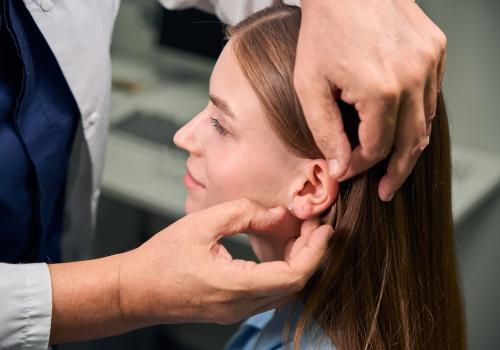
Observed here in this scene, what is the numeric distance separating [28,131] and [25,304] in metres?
0.27

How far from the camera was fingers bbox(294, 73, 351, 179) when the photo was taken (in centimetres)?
70

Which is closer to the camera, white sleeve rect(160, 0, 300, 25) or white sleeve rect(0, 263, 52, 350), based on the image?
white sleeve rect(0, 263, 52, 350)

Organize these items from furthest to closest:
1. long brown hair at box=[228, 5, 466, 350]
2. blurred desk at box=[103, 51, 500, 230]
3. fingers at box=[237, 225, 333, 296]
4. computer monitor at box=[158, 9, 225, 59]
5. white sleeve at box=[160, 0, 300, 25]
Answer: computer monitor at box=[158, 9, 225, 59], blurred desk at box=[103, 51, 500, 230], white sleeve at box=[160, 0, 300, 25], long brown hair at box=[228, 5, 466, 350], fingers at box=[237, 225, 333, 296]

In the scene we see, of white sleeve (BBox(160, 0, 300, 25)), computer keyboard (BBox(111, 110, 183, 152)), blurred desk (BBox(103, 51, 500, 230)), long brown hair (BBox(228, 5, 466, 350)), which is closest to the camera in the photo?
long brown hair (BBox(228, 5, 466, 350))

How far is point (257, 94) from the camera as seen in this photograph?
3.01ft

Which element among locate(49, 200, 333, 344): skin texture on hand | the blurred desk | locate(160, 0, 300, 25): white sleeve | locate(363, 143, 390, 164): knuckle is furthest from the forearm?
the blurred desk

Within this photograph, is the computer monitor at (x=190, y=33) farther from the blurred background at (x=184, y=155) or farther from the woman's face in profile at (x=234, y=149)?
the woman's face in profile at (x=234, y=149)

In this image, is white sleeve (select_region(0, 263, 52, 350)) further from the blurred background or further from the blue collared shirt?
the blurred background

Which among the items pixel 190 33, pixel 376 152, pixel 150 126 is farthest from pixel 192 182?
pixel 190 33

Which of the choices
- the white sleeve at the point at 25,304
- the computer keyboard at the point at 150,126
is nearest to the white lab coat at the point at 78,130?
the white sleeve at the point at 25,304

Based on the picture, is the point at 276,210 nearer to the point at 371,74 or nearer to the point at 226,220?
the point at 226,220

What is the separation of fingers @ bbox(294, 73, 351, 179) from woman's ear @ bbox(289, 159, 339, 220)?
0.15 m

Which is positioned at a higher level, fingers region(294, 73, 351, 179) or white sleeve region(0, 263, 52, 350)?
fingers region(294, 73, 351, 179)

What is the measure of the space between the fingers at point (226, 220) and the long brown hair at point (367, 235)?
0.11 m
